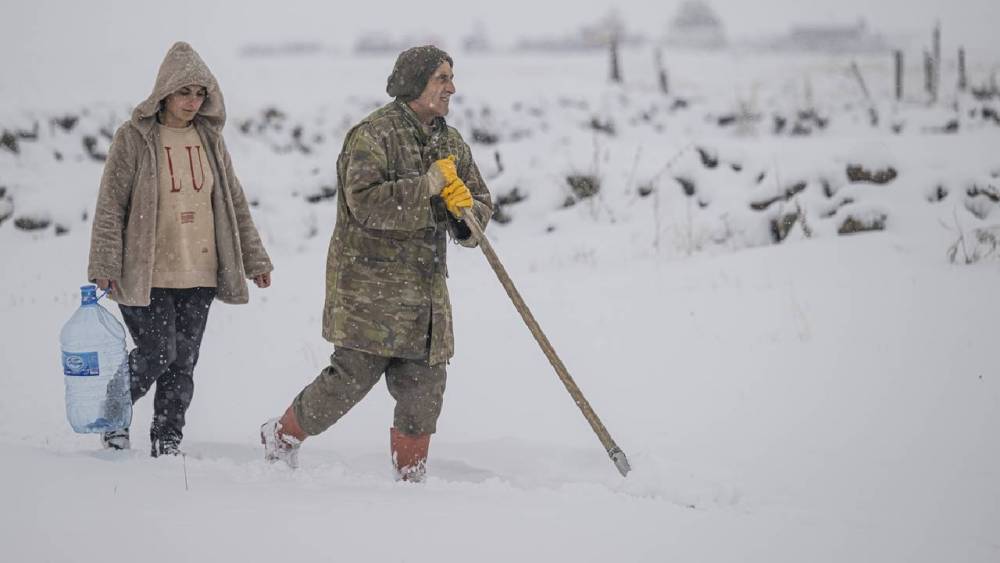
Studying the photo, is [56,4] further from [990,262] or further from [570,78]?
[990,262]

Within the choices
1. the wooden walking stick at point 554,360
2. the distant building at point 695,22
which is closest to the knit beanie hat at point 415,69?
the wooden walking stick at point 554,360

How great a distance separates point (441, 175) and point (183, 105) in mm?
1235

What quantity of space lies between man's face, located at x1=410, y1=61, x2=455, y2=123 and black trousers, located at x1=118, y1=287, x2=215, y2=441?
1268 millimetres

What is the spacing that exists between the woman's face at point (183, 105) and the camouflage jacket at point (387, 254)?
32.1 inches

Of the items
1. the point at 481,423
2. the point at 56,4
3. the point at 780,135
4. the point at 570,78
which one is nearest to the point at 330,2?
the point at 56,4

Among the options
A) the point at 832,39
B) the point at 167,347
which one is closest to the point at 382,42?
the point at 832,39

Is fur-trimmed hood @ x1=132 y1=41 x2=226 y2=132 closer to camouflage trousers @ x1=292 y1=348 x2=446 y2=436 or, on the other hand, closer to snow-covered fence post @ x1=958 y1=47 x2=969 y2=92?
camouflage trousers @ x1=292 y1=348 x2=446 y2=436

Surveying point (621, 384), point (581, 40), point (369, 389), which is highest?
point (581, 40)

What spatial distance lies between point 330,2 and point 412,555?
155724 millimetres

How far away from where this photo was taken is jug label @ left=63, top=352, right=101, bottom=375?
3562 millimetres

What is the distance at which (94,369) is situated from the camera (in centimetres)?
358

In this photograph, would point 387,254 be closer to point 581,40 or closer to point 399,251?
point 399,251

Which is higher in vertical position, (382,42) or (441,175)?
(382,42)

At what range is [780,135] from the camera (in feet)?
47.4
